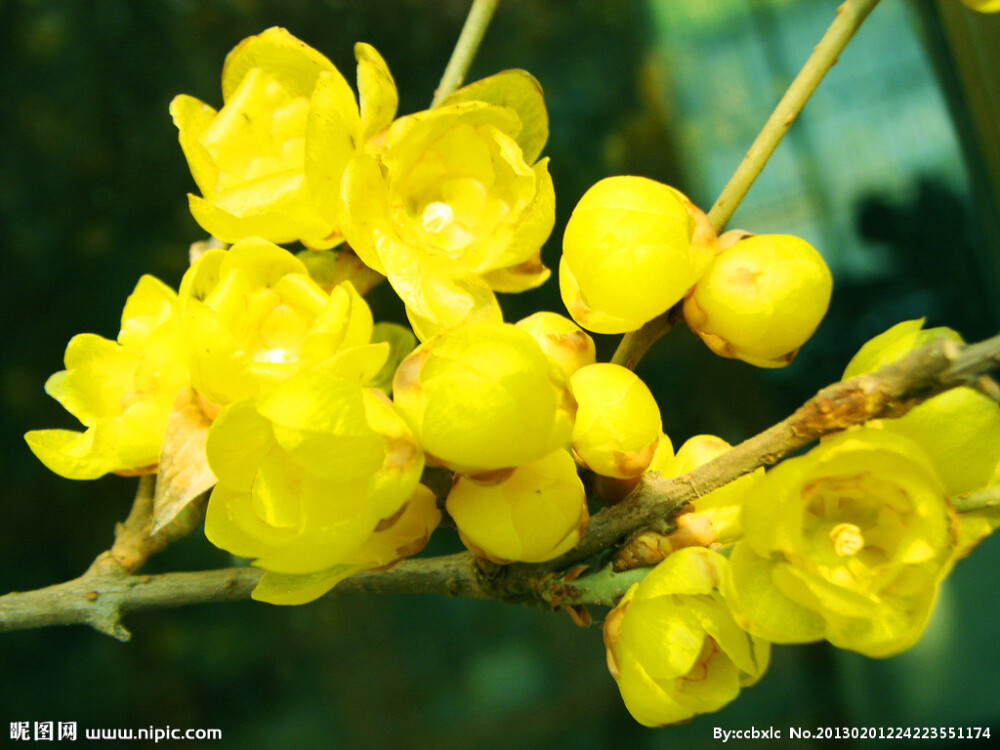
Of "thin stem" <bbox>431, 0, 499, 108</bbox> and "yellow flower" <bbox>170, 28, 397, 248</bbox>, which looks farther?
"thin stem" <bbox>431, 0, 499, 108</bbox>

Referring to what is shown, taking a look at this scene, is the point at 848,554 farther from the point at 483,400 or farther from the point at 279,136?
the point at 279,136

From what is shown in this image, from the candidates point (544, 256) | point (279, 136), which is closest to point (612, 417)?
→ point (279, 136)

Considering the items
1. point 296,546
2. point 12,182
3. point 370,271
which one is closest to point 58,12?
point 12,182

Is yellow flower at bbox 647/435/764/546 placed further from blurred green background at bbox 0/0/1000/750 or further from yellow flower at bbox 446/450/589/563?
blurred green background at bbox 0/0/1000/750

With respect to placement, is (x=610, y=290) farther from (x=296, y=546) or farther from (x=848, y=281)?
(x=848, y=281)

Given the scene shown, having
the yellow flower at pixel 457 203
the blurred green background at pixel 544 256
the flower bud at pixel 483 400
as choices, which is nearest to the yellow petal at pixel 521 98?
the yellow flower at pixel 457 203

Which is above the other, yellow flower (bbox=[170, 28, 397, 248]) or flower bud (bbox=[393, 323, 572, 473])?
yellow flower (bbox=[170, 28, 397, 248])

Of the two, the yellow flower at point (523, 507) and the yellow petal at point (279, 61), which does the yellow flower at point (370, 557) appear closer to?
the yellow flower at point (523, 507)

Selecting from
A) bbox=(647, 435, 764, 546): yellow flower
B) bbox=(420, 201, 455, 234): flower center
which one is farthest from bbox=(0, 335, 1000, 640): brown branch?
bbox=(420, 201, 455, 234): flower center
